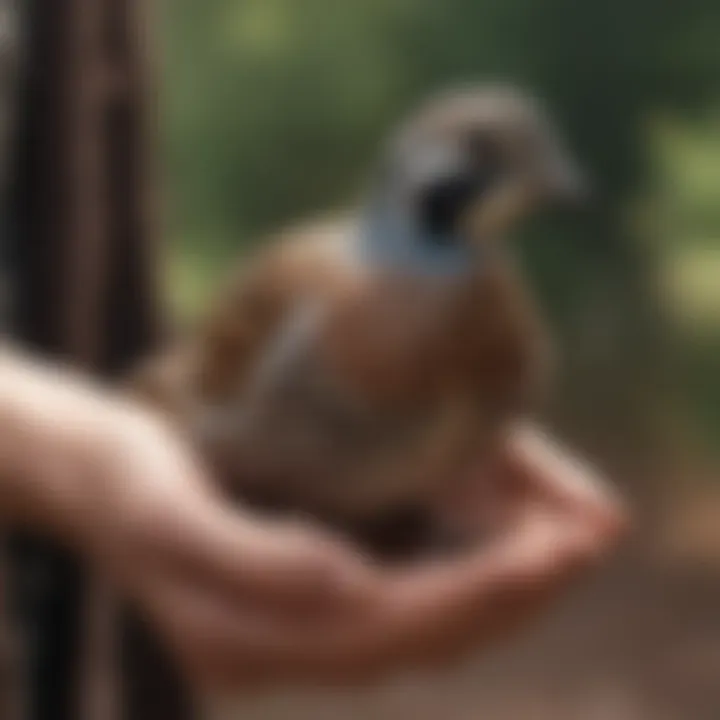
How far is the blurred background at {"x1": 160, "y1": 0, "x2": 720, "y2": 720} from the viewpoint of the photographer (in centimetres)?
44

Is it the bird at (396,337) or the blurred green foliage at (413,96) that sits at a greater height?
the blurred green foliage at (413,96)

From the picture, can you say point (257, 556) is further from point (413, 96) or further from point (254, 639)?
point (413, 96)

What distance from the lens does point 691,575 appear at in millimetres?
514

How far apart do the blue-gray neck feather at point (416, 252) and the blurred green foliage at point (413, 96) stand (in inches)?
2.0

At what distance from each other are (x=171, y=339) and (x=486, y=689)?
0.56 feet

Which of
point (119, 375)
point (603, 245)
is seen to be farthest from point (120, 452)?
point (603, 245)

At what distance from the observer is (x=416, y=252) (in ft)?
1.25

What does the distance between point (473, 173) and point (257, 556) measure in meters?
0.11

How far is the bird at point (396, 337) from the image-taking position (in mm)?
376

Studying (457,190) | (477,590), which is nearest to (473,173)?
(457,190)

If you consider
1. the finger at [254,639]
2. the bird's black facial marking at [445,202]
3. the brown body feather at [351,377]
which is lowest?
the finger at [254,639]

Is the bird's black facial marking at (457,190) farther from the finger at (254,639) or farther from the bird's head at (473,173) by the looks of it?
the finger at (254,639)

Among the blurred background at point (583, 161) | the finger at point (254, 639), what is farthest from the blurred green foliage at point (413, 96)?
the finger at point (254, 639)

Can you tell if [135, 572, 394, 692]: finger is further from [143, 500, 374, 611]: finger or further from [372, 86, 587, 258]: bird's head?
[372, 86, 587, 258]: bird's head
